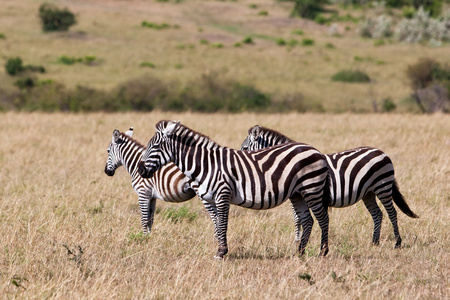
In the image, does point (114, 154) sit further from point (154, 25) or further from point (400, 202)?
point (154, 25)

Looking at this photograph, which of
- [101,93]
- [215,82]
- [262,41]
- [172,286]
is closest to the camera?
[172,286]

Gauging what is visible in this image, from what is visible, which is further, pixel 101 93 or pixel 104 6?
pixel 104 6

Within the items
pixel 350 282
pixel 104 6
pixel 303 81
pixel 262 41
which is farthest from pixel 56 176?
pixel 104 6

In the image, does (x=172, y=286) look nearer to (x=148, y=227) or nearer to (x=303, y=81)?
(x=148, y=227)

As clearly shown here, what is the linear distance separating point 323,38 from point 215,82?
3249cm

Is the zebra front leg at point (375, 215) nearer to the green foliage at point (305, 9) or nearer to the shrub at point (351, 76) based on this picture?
the shrub at point (351, 76)

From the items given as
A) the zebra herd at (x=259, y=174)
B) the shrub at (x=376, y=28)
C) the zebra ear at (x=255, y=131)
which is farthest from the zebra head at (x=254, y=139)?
the shrub at (x=376, y=28)

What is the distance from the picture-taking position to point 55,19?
59.6 m

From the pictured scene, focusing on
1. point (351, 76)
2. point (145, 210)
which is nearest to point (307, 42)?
point (351, 76)

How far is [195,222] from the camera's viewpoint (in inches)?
365

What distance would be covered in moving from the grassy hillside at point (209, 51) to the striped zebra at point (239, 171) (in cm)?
2480

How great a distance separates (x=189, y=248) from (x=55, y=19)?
56.4 meters

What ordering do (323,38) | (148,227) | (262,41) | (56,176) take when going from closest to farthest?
(148,227)
(56,176)
(262,41)
(323,38)

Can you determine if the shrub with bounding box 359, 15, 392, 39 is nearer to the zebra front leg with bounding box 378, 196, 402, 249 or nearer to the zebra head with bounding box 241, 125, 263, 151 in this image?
the zebra head with bounding box 241, 125, 263, 151
